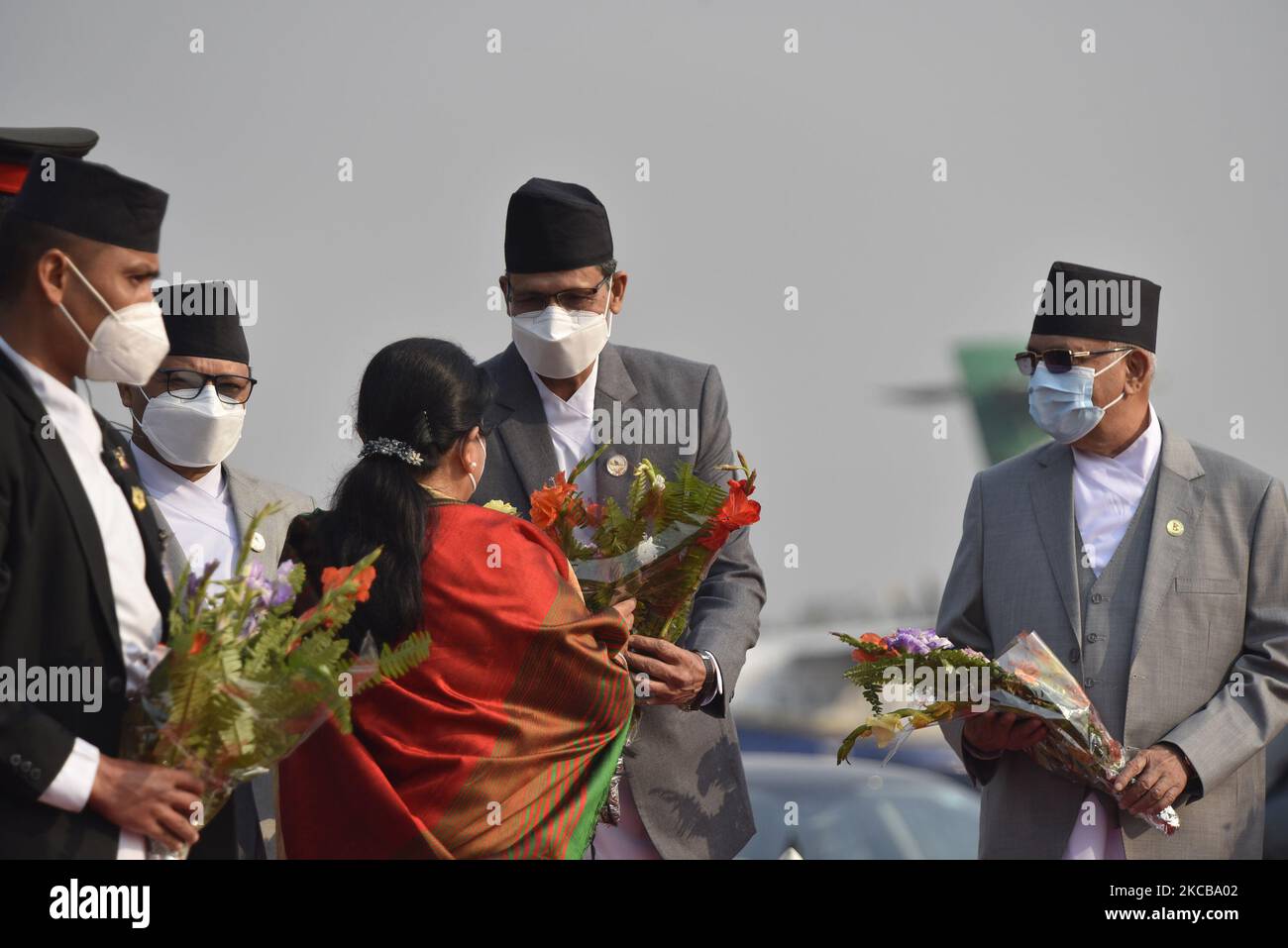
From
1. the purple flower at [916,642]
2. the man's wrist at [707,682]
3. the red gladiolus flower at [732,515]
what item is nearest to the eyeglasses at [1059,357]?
the purple flower at [916,642]

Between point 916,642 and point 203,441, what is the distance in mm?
2051

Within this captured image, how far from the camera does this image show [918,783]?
668cm

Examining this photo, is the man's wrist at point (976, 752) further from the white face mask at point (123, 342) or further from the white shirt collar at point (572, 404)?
the white face mask at point (123, 342)

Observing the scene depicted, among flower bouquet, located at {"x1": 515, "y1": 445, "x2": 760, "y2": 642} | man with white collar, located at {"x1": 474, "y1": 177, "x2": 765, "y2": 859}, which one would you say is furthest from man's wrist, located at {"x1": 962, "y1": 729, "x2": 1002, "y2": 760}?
flower bouquet, located at {"x1": 515, "y1": 445, "x2": 760, "y2": 642}

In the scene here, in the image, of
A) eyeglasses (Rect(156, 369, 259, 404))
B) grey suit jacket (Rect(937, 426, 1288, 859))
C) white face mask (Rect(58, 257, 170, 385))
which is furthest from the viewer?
eyeglasses (Rect(156, 369, 259, 404))

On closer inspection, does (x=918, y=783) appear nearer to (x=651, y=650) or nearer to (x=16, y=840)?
(x=651, y=650)

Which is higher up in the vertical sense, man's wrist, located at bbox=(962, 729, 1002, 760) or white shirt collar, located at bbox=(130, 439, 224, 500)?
white shirt collar, located at bbox=(130, 439, 224, 500)

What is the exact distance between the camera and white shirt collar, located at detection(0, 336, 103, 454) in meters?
3.16

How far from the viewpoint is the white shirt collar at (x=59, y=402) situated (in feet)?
10.4

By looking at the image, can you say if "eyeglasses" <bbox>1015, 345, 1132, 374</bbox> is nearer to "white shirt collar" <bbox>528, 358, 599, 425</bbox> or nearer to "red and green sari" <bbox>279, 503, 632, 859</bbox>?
"white shirt collar" <bbox>528, 358, 599, 425</bbox>

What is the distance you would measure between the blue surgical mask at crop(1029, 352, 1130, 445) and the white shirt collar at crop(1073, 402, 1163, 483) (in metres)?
0.11

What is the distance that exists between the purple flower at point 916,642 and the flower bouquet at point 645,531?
1.81 feet

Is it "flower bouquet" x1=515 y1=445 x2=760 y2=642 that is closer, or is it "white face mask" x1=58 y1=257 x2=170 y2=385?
"white face mask" x1=58 y1=257 x2=170 y2=385

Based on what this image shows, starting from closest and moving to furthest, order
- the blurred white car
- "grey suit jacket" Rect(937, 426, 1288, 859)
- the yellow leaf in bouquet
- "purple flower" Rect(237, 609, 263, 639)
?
"purple flower" Rect(237, 609, 263, 639), the yellow leaf in bouquet, "grey suit jacket" Rect(937, 426, 1288, 859), the blurred white car
